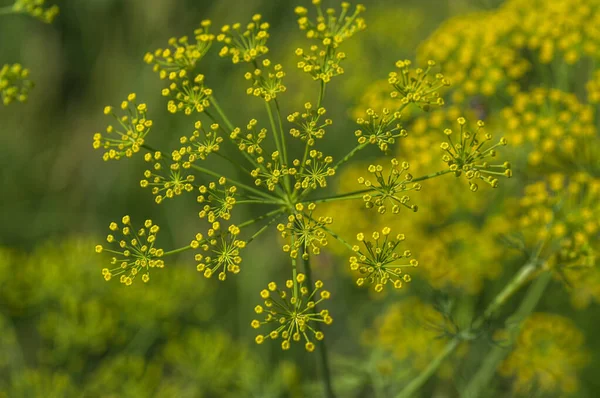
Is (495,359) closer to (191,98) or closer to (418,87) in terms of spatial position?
(418,87)

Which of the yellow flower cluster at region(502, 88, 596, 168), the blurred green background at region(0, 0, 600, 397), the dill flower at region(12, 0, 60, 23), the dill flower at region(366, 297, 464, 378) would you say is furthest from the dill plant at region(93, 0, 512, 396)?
the dill flower at region(366, 297, 464, 378)

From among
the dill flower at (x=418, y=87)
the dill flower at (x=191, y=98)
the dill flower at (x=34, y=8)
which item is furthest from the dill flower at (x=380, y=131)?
the dill flower at (x=34, y=8)

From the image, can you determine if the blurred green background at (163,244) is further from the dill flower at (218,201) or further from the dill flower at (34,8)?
the dill flower at (34,8)

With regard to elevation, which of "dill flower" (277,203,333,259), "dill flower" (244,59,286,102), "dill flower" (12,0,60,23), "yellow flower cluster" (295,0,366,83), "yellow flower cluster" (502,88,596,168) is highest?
"dill flower" (12,0,60,23)

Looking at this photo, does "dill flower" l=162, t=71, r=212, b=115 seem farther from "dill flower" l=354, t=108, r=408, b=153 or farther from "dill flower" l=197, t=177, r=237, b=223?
"dill flower" l=354, t=108, r=408, b=153

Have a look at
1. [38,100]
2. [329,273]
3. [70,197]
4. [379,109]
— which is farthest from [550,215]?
[38,100]

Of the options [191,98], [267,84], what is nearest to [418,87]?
[267,84]

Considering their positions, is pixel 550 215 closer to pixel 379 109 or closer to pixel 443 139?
pixel 443 139
